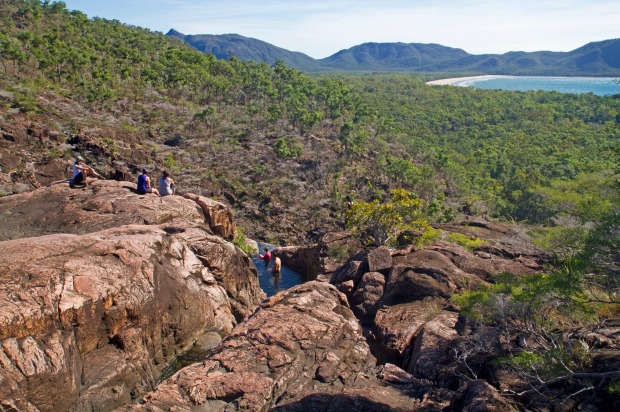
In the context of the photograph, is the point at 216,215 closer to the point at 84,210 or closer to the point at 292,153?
the point at 84,210

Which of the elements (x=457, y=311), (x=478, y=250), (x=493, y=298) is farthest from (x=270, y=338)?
(x=478, y=250)

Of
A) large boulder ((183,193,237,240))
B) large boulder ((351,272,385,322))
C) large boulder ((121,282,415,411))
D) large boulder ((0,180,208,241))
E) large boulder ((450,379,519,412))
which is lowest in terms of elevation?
large boulder ((351,272,385,322))

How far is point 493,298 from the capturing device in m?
11.5

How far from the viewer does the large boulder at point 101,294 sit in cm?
1003

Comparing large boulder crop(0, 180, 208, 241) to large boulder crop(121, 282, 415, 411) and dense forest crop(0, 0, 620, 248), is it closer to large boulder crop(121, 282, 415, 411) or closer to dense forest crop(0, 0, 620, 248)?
large boulder crop(121, 282, 415, 411)

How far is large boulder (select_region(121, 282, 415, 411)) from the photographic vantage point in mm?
10289

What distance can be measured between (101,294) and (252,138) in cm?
4809

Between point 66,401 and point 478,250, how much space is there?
17.8m

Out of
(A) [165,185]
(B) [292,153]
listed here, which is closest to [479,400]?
(A) [165,185]

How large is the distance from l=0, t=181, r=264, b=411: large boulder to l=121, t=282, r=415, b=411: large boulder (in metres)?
1.92

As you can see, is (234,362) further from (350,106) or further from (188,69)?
(350,106)

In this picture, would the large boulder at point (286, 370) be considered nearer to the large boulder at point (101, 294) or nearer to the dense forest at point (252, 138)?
the large boulder at point (101, 294)

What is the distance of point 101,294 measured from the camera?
38.9 ft

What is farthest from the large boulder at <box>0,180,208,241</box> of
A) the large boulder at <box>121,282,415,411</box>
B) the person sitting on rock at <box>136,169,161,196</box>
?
the large boulder at <box>121,282,415,411</box>
